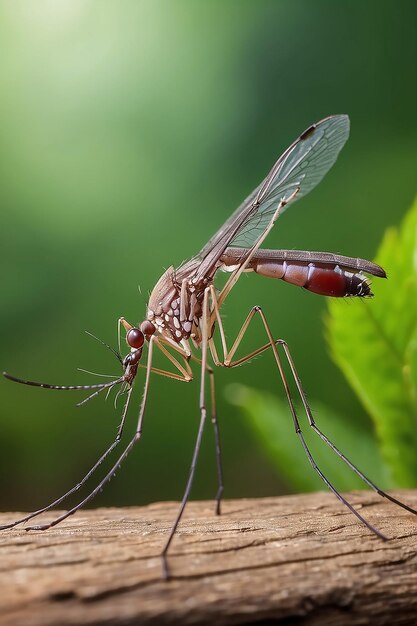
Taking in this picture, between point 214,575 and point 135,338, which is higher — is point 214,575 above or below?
below

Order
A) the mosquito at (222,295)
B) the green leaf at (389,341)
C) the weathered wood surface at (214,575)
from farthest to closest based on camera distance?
the green leaf at (389,341) → the mosquito at (222,295) → the weathered wood surface at (214,575)

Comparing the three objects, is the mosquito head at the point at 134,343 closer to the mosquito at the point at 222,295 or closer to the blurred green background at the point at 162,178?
the mosquito at the point at 222,295

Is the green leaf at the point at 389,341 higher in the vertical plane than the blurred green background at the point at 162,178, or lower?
lower

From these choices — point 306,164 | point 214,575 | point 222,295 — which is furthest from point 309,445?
point 214,575

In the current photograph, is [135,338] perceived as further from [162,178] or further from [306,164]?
[162,178]

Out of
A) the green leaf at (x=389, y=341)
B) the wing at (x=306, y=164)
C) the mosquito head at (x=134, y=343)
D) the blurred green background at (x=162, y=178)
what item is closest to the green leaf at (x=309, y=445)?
the green leaf at (x=389, y=341)

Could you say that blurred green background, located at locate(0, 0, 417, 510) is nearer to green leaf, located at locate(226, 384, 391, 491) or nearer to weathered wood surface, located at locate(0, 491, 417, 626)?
green leaf, located at locate(226, 384, 391, 491)
